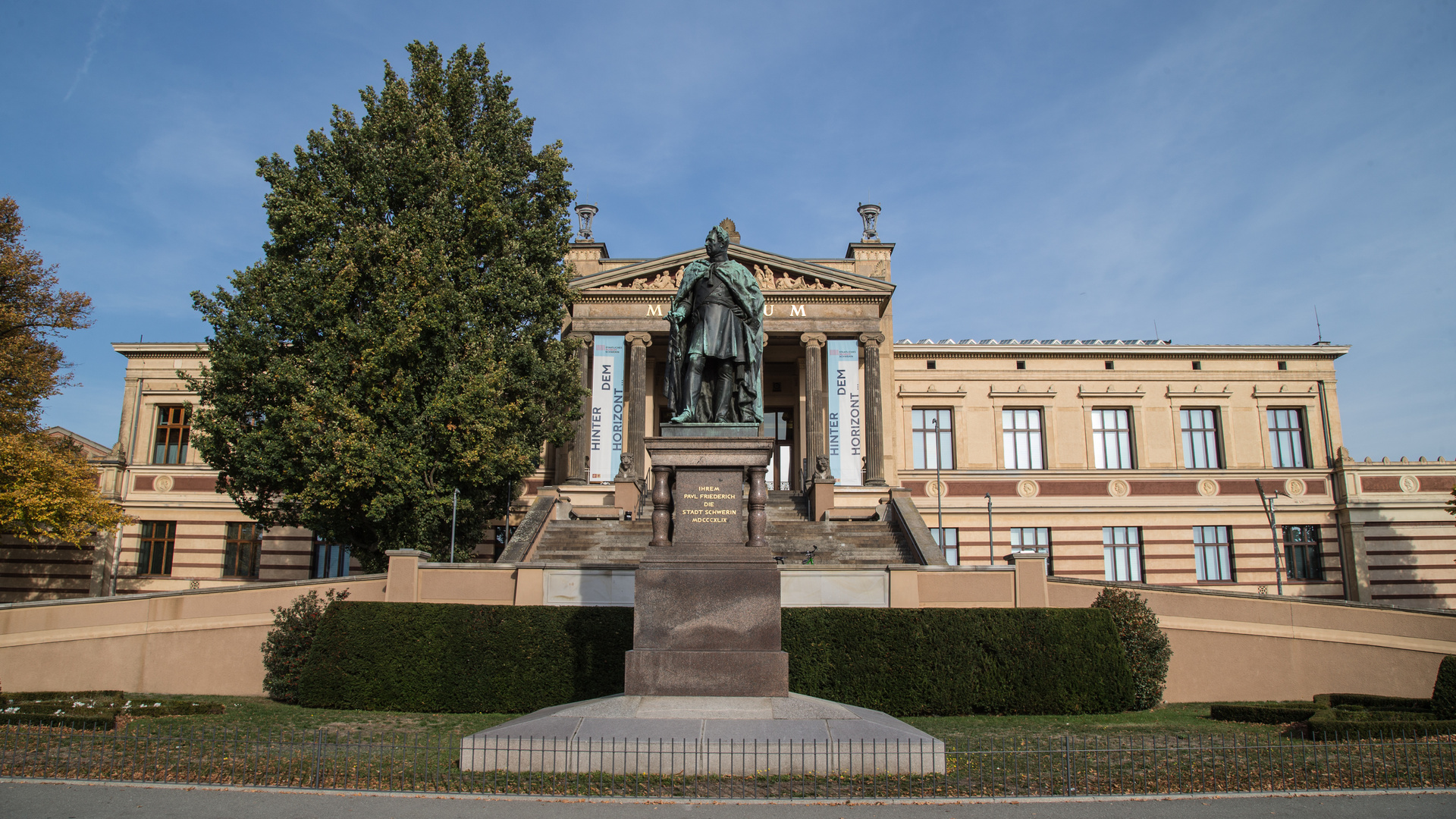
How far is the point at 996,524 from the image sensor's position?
38.4 metres

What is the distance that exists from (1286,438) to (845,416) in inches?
824

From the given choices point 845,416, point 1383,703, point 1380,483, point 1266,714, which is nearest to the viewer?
point 1266,714

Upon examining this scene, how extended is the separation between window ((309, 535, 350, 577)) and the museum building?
91mm

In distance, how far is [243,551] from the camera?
35.6m

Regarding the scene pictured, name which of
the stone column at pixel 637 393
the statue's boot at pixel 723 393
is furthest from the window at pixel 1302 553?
the statue's boot at pixel 723 393

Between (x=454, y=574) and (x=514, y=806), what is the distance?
42.9 ft

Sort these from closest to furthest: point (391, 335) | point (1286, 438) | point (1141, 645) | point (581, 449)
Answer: point (1141, 645)
point (391, 335)
point (581, 449)
point (1286, 438)

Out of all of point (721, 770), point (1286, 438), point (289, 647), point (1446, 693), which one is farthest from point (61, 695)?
point (1286, 438)

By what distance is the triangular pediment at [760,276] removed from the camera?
33.9m

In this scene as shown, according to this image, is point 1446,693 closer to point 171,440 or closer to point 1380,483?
point 1380,483

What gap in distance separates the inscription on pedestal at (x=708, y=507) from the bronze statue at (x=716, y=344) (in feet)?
3.11

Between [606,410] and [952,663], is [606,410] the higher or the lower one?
the higher one

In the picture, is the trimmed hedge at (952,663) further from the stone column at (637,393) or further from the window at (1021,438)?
the window at (1021,438)

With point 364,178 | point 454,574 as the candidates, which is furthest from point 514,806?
point 364,178
